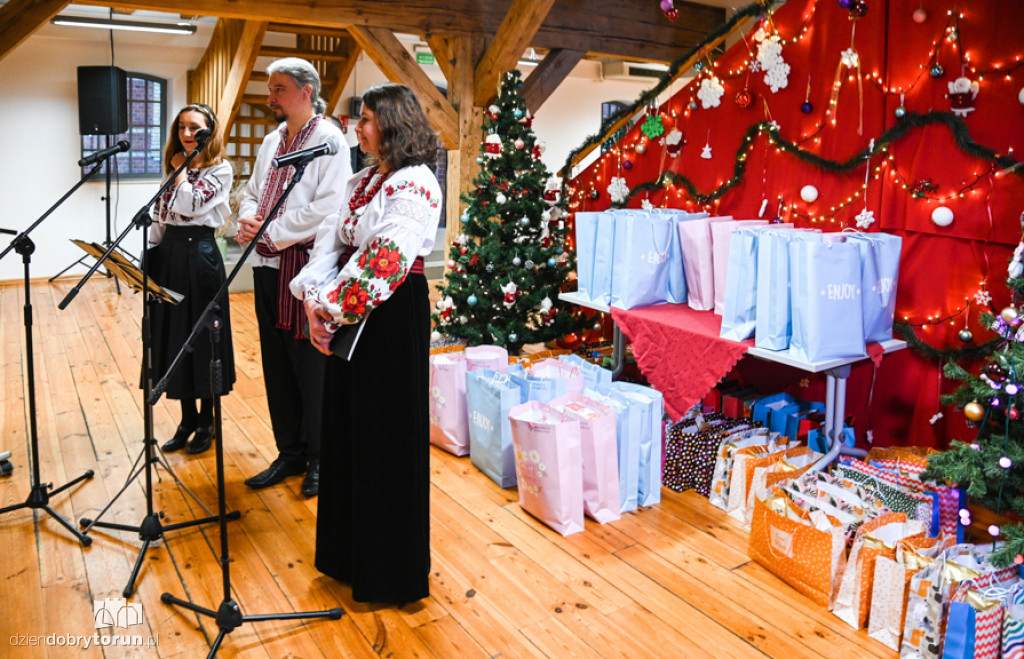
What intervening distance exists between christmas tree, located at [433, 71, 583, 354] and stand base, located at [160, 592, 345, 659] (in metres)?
2.20

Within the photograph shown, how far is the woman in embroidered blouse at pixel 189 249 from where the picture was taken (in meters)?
3.20

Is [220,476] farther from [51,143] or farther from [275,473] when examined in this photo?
[51,143]

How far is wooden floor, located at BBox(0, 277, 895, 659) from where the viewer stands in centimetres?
221

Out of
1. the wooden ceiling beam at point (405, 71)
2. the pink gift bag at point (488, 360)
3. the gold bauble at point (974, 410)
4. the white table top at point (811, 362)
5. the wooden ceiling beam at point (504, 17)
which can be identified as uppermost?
the wooden ceiling beam at point (504, 17)

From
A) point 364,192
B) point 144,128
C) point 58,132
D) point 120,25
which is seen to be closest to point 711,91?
point 364,192

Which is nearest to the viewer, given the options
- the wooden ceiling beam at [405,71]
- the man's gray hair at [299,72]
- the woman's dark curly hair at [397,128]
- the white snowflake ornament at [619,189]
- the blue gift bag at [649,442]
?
the woman's dark curly hair at [397,128]

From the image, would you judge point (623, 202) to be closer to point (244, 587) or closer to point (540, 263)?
point (540, 263)

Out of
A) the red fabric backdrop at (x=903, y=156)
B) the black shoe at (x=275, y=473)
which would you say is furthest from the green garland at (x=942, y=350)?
the black shoe at (x=275, y=473)

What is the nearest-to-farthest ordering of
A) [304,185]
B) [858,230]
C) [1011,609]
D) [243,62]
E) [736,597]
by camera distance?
[1011,609]
[736,597]
[304,185]
[858,230]
[243,62]

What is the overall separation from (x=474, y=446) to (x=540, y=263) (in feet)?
4.60

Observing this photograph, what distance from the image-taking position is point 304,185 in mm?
2887

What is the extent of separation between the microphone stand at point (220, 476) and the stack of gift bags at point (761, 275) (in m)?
1.58

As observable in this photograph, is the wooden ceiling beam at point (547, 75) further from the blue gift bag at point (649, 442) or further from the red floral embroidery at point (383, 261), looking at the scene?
the red floral embroidery at point (383, 261)

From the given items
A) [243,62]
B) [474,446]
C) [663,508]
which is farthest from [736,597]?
[243,62]
